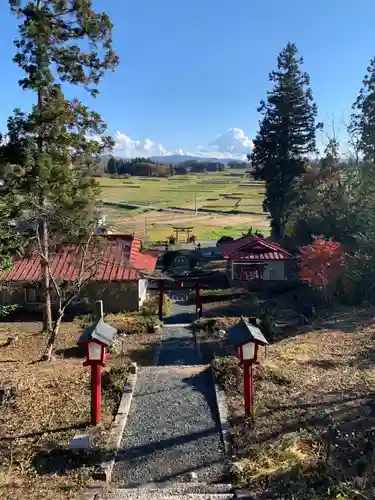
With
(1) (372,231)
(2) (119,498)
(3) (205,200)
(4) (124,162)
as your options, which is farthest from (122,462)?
(4) (124,162)

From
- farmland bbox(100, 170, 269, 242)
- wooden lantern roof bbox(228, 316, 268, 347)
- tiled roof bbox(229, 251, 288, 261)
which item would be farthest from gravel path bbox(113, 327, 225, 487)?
farmland bbox(100, 170, 269, 242)

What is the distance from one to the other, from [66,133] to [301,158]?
980 inches

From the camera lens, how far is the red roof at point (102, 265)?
22094mm

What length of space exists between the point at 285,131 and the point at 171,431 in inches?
1219

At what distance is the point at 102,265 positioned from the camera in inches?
896

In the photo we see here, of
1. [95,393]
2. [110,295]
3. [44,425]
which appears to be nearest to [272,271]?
[110,295]

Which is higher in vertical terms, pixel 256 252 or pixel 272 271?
pixel 256 252

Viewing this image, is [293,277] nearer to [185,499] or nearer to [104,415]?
[104,415]

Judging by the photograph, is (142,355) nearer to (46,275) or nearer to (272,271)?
(46,275)

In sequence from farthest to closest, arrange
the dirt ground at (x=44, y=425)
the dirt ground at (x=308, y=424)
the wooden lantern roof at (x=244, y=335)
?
the wooden lantern roof at (x=244, y=335), the dirt ground at (x=44, y=425), the dirt ground at (x=308, y=424)

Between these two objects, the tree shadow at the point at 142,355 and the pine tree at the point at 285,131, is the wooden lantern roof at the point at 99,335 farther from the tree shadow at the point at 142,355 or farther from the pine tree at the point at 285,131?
the pine tree at the point at 285,131

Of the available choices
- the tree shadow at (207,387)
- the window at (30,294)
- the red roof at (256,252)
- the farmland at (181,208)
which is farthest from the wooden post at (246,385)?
the farmland at (181,208)

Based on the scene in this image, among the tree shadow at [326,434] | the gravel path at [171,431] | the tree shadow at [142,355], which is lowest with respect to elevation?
the tree shadow at [142,355]

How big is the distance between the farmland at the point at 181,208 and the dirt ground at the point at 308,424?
25.0 m
